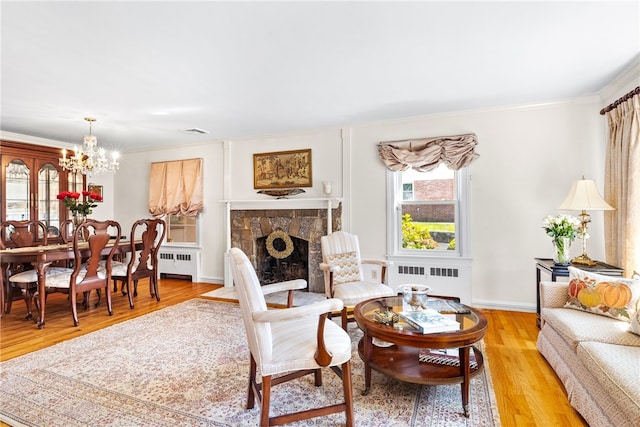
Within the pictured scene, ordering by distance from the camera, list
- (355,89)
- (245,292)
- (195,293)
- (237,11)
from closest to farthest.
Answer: (245,292), (237,11), (355,89), (195,293)

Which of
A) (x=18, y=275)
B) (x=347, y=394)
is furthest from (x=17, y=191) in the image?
(x=347, y=394)

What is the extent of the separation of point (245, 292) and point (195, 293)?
3634mm

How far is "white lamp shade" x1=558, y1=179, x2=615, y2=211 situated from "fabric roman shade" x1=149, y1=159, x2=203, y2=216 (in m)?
5.16

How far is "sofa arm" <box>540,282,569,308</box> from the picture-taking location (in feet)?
8.36

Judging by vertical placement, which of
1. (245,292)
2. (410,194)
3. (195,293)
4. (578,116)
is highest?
(578,116)

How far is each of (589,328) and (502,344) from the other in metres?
0.99

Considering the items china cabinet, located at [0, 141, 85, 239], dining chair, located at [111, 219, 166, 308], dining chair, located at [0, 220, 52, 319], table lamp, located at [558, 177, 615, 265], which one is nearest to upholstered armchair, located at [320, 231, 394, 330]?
table lamp, located at [558, 177, 615, 265]

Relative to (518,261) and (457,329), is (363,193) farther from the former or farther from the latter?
(457,329)

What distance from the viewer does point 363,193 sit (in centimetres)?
462

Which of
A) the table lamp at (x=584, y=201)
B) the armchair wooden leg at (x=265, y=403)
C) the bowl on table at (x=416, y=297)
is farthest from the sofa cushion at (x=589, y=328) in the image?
the armchair wooden leg at (x=265, y=403)

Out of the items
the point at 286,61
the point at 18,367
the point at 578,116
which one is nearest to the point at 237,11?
the point at 286,61

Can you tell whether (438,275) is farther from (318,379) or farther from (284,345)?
(284,345)

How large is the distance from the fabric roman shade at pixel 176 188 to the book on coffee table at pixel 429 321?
4.45m

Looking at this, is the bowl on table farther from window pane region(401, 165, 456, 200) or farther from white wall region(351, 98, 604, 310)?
window pane region(401, 165, 456, 200)
